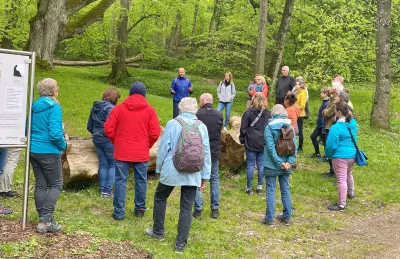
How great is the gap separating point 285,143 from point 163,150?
83.9 inches

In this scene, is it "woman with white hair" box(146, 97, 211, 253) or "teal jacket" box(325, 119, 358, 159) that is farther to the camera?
"teal jacket" box(325, 119, 358, 159)

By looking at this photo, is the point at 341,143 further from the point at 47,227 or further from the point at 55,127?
the point at 47,227

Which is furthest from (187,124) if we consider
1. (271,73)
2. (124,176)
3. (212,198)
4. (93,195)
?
(271,73)

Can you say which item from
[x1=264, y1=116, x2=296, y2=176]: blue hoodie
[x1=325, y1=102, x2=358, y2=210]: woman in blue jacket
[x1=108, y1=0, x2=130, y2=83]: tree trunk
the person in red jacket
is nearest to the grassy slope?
[x1=325, y1=102, x2=358, y2=210]: woman in blue jacket

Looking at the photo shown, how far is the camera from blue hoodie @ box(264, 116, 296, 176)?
691cm

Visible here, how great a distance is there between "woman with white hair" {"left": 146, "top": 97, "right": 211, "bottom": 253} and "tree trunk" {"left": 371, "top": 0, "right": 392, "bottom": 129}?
1127 centimetres

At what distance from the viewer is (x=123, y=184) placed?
21.7ft

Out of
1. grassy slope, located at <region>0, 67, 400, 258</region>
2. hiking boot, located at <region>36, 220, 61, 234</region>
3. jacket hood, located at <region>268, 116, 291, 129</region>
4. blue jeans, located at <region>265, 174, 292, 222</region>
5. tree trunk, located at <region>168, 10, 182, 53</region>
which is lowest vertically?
grassy slope, located at <region>0, 67, 400, 258</region>

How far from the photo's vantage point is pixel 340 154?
8.02m

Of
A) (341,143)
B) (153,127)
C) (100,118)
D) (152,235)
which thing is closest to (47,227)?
(152,235)

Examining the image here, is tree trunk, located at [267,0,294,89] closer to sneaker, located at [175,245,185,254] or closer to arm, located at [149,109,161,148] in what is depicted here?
arm, located at [149,109,161,148]

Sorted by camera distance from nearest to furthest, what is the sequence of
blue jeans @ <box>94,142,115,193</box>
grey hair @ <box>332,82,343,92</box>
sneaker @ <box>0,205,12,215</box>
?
1. sneaker @ <box>0,205,12,215</box>
2. blue jeans @ <box>94,142,115,193</box>
3. grey hair @ <box>332,82,343,92</box>

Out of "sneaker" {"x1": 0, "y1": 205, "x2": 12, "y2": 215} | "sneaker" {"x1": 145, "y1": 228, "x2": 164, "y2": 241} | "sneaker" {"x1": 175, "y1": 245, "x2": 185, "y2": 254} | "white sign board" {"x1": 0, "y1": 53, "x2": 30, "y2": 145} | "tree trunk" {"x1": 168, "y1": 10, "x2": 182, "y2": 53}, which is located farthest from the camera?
"tree trunk" {"x1": 168, "y1": 10, "x2": 182, "y2": 53}

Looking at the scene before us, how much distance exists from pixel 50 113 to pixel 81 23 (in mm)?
13943
